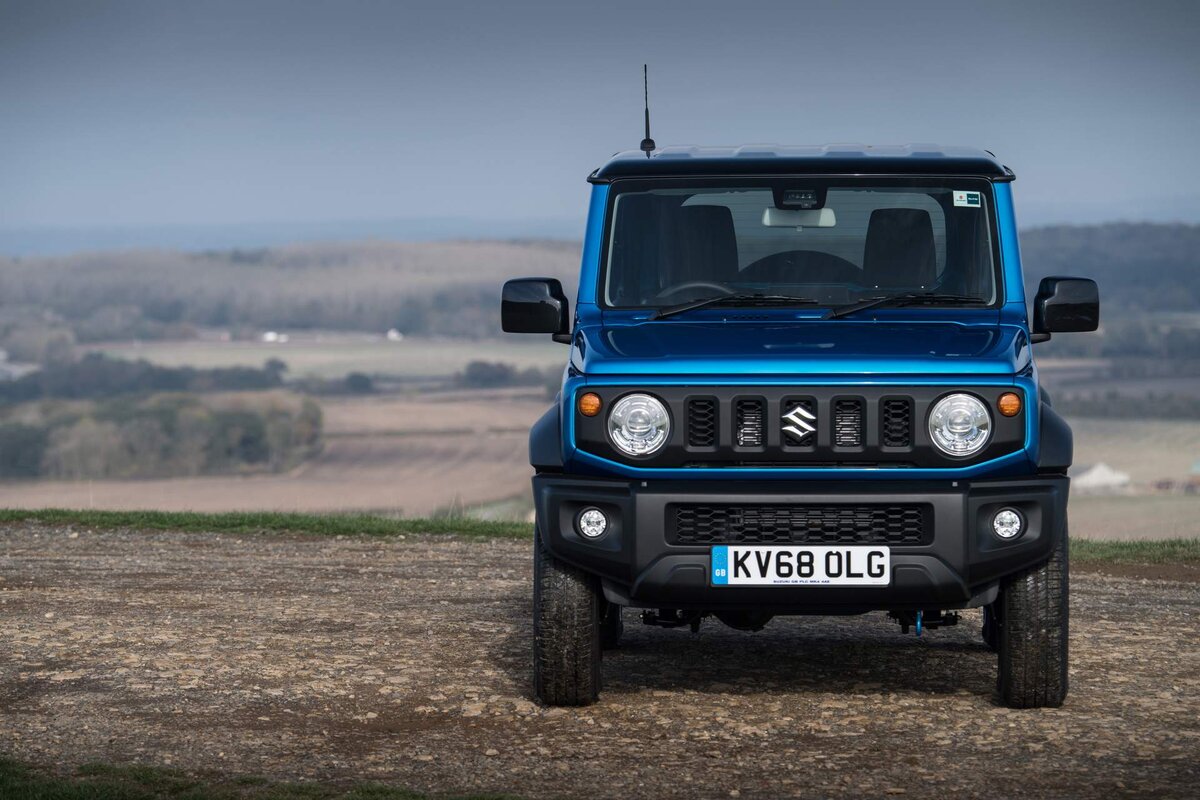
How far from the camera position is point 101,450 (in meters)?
153

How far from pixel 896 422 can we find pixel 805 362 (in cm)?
44

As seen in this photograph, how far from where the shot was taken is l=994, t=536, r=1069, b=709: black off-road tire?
7180 millimetres

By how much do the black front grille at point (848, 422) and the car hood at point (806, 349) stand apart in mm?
127

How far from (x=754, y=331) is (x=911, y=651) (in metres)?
2.79

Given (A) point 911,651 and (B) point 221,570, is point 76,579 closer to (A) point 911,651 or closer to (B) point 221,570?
(B) point 221,570

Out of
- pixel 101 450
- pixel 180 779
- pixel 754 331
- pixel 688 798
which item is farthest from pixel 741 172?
pixel 101 450

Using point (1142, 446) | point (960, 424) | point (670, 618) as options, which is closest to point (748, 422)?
point (960, 424)

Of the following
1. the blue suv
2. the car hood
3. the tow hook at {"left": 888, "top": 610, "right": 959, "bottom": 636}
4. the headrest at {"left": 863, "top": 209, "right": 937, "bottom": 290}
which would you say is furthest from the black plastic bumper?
the headrest at {"left": 863, "top": 209, "right": 937, "bottom": 290}

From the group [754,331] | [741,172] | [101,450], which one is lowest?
[101,450]

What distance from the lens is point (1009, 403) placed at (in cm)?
687

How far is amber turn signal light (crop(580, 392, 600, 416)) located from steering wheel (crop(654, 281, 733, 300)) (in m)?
1.09

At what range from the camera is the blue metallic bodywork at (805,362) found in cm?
689

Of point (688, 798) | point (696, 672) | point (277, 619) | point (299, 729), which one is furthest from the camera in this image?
point (277, 619)

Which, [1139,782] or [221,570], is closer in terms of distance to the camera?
[1139,782]
